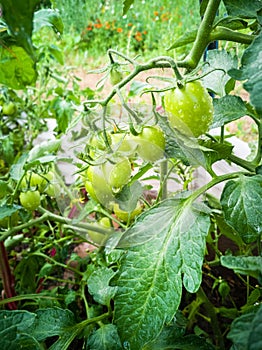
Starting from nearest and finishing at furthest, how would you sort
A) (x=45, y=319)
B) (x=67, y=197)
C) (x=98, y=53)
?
(x=45, y=319) < (x=67, y=197) < (x=98, y=53)

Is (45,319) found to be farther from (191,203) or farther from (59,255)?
(59,255)

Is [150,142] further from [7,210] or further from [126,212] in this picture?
[7,210]

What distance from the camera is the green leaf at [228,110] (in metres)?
0.45

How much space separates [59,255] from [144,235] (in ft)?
1.53

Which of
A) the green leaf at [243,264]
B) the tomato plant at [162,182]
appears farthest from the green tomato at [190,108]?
the green leaf at [243,264]

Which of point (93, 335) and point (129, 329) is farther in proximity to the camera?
point (93, 335)

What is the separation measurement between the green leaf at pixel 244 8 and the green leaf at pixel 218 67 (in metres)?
0.11

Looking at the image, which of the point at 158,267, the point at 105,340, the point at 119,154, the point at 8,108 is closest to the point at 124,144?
the point at 119,154

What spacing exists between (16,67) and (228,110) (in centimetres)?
28

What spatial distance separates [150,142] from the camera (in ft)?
1.33

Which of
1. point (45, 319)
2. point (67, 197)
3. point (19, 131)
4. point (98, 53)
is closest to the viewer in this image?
point (45, 319)

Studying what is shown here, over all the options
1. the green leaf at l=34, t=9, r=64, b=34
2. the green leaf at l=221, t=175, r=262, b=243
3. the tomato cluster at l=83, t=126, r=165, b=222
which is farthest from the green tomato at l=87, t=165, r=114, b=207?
the green leaf at l=34, t=9, r=64, b=34

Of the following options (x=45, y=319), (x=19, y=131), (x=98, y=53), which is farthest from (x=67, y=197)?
(x=98, y=53)

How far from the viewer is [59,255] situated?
0.85 metres
